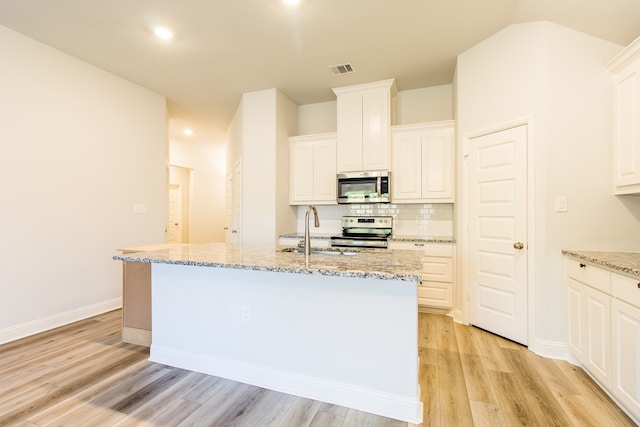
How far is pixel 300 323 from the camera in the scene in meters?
1.91

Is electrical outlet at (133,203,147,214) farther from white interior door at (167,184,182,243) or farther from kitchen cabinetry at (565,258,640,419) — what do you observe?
kitchen cabinetry at (565,258,640,419)

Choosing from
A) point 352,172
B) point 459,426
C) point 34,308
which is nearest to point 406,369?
point 459,426

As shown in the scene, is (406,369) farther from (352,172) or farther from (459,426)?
(352,172)

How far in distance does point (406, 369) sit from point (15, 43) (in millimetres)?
4277

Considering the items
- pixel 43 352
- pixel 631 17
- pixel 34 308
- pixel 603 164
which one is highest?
pixel 631 17

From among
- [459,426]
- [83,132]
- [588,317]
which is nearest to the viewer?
[459,426]

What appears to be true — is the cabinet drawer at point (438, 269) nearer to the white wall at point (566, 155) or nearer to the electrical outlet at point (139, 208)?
the white wall at point (566, 155)

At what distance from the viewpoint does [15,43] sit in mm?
2783

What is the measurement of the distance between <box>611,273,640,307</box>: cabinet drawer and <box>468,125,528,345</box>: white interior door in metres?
0.80

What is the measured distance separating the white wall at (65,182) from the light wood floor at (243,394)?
0.64 m

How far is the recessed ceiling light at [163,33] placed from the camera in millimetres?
2746

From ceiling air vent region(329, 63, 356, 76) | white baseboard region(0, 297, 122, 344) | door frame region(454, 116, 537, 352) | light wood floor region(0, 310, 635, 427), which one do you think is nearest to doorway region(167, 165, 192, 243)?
white baseboard region(0, 297, 122, 344)

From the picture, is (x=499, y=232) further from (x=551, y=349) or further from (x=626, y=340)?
(x=626, y=340)

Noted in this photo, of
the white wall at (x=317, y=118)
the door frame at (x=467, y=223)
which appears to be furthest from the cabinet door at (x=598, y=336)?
the white wall at (x=317, y=118)
